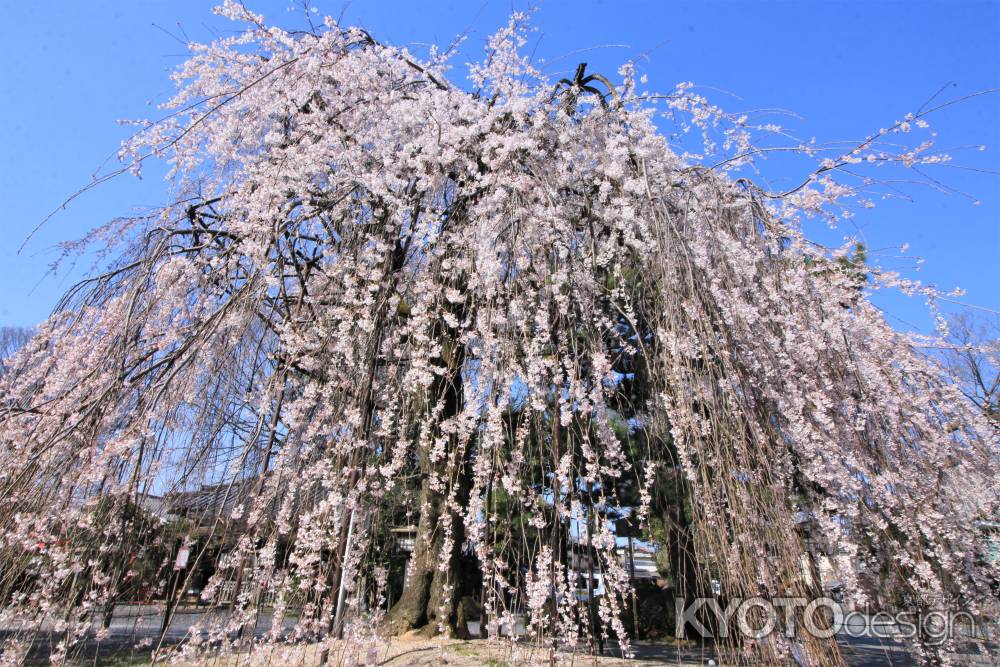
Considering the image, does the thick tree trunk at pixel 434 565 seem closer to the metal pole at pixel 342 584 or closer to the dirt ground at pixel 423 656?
the dirt ground at pixel 423 656

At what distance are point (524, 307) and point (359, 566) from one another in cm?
155

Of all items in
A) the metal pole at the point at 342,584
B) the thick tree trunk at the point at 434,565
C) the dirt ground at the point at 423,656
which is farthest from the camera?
the thick tree trunk at the point at 434,565

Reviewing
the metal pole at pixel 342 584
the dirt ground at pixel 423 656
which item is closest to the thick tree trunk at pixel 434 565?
the dirt ground at pixel 423 656

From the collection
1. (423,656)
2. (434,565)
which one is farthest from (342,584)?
(434,565)

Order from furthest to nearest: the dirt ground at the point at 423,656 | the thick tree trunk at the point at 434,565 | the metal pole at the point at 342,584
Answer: the thick tree trunk at the point at 434,565 → the metal pole at the point at 342,584 → the dirt ground at the point at 423,656

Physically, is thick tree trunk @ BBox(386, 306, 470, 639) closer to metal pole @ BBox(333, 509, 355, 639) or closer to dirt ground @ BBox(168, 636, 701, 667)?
dirt ground @ BBox(168, 636, 701, 667)

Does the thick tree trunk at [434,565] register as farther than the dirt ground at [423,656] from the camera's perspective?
Yes

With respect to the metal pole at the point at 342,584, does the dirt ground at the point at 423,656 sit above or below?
below

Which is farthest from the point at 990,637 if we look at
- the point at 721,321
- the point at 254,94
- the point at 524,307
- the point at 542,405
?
the point at 254,94

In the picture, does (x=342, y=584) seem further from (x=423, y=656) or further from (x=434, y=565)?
(x=434, y=565)

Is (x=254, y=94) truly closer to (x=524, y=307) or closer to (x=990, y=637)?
(x=524, y=307)

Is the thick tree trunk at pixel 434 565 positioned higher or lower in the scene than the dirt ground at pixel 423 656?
higher

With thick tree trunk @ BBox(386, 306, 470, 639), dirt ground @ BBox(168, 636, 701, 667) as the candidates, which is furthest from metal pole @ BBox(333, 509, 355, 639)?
thick tree trunk @ BBox(386, 306, 470, 639)

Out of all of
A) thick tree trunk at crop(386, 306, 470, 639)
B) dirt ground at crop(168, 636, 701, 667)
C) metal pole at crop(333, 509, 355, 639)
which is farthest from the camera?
thick tree trunk at crop(386, 306, 470, 639)
